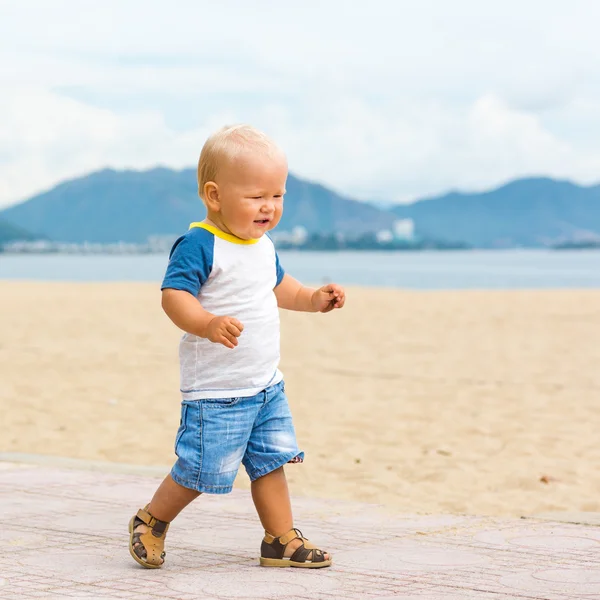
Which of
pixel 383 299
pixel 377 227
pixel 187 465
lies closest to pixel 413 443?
pixel 187 465

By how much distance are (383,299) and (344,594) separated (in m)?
20.5

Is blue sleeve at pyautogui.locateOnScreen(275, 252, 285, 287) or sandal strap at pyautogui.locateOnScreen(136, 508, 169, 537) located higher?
blue sleeve at pyautogui.locateOnScreen(275, 252, 285, 287)

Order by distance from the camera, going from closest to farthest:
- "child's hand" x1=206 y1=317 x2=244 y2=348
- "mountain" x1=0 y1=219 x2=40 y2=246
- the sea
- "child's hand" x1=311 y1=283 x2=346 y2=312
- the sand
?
"child's hand" x1=206 y1=317 x2=244 y2=348 < "child's hand" x1=311 y1=283 x2=346 y2=312 < the sand < the sea < "mountain" x1=0 y1=219 x2=40 y2=246

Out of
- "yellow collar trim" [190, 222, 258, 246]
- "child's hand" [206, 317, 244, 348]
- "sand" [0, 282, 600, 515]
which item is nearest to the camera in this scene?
"child's hand" [206, 317, 244, 348]

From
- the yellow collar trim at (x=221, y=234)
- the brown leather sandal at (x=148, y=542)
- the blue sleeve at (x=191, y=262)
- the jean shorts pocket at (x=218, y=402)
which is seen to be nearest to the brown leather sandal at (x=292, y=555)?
the brown leather sandal at (x=148, y=542)

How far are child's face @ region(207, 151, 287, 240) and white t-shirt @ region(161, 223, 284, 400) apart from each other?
3.0 inches

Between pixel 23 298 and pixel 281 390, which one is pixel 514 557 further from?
pixel 23 298

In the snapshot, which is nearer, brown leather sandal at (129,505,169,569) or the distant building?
brown leather sandal at (129,505,169,569)

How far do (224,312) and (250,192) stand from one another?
396mm

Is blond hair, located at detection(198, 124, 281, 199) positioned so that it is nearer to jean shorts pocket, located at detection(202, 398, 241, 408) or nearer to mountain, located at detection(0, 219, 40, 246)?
jean shorts pocket, located at detection(202, 398, 241, 408)

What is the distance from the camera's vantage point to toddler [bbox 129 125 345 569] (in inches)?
133

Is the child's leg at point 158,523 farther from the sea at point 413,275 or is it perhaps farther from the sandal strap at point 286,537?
the sea at point 413,275

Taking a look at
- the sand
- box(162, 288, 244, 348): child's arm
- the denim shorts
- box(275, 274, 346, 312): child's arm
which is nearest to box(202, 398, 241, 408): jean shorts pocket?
the denim shorts

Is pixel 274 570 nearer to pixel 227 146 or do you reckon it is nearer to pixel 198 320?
pixel 198 320
